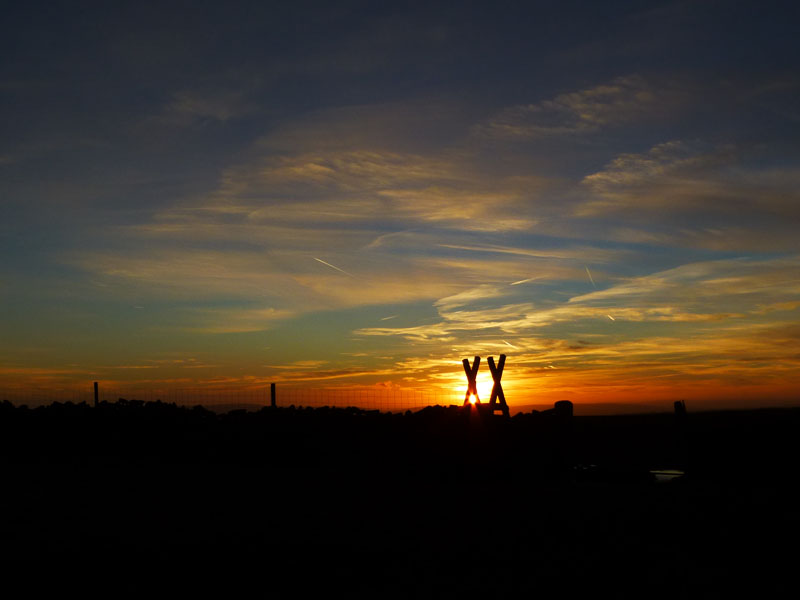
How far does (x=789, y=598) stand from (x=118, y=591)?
6548mm

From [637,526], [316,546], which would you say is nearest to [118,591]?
[316,546]

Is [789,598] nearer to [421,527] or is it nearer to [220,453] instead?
[421,527]

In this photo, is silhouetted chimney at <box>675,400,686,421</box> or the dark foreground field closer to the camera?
the dark foreground field

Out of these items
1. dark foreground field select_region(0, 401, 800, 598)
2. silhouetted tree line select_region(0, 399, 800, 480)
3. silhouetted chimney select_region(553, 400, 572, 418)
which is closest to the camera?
dark foreground field select_region(0, 401, 800, 598)

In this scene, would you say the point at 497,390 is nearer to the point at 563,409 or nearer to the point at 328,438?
the point at 563,409

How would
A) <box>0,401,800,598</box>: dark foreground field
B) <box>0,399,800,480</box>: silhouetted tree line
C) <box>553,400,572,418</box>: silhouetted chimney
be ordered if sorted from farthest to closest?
<box>553,400,572,418</box>: silhouetted chimney < <box>0,399,800,480</box>: silhouetted tree line < <box>0,401,800,598</box>: dark foreground field

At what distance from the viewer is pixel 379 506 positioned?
38.8 feet

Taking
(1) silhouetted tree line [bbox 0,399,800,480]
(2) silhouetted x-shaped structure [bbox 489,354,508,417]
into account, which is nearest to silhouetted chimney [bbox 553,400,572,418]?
(1) silhouetted tree line [bbox 0,399,800,480]

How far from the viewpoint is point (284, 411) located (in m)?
19.9

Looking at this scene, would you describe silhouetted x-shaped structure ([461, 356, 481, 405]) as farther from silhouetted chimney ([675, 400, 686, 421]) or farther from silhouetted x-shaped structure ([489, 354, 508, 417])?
silhouetted chimney ([675, 400, 686, 421])

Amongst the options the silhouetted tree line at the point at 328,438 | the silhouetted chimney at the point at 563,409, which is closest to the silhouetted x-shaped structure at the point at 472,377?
the silhouetted tree line at the point at 328,438

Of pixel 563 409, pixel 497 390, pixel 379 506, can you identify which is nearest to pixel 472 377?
pixel 497 390

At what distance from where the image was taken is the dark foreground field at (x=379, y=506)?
7629 mm

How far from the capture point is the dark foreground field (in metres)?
7.63
